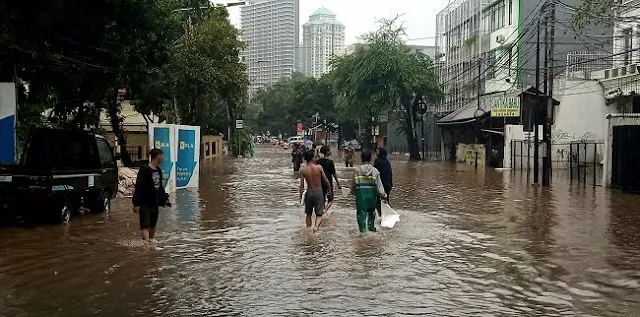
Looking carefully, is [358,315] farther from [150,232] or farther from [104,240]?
[104,240]

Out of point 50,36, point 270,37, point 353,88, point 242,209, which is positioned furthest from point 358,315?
point 270,37

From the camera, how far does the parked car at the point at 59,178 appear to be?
12836 mm

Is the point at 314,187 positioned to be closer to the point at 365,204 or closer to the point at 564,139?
the point at 365,204

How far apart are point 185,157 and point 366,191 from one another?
11.4 metres

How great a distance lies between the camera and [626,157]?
22.6m

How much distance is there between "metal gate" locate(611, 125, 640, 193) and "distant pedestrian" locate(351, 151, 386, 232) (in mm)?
12932

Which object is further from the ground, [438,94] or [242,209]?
[438,94]

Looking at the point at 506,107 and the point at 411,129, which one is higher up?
the point at 506,107

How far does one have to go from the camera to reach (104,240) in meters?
12.1

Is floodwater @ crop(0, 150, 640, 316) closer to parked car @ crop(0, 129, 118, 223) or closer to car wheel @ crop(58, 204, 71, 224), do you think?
car wheel @ crop(58, 204, 71, 224)

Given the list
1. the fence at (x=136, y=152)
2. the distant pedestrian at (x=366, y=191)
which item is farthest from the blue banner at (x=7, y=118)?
the fence at (x=136, y=152)

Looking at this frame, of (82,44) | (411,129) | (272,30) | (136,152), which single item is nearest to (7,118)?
(82,44)

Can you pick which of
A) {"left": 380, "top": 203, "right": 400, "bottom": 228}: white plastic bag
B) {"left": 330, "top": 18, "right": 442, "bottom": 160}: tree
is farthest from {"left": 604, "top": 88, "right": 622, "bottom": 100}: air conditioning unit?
{"left": 380, "top": 203, "right": 400, "bottom": 228}: white plastic bag

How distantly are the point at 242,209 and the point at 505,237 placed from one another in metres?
7.04
